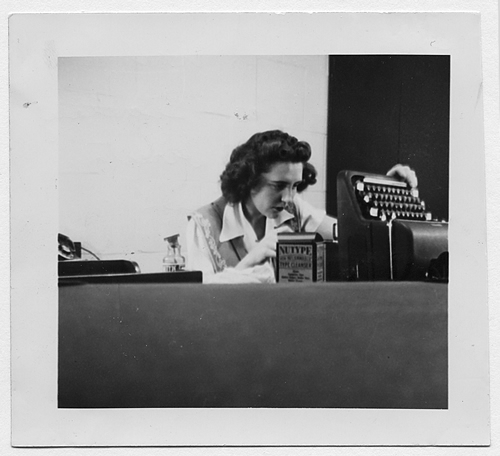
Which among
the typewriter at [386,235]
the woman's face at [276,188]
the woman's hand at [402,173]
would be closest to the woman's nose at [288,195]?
the woman's face at [276,188]

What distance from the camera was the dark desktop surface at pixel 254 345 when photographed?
124 centimetres

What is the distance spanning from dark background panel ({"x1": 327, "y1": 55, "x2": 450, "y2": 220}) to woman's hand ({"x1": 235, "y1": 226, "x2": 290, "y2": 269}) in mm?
136

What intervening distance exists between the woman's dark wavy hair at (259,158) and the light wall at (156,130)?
2 cm

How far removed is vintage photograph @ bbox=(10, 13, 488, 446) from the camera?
1.25m

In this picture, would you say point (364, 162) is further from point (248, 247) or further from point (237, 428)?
point (237, 428)

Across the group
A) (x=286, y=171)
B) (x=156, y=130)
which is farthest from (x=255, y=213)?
(x=156, y=130)

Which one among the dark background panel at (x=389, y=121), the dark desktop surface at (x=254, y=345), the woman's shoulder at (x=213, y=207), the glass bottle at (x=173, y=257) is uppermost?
the dark background panel at (x=389, y=121)

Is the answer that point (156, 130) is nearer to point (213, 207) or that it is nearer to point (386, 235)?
point (213, 207)

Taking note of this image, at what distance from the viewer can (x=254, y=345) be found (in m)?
1.25

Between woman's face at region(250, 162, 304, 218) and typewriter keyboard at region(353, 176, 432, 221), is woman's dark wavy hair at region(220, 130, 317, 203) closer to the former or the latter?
woman's face at region(250, 162, 304, 218)

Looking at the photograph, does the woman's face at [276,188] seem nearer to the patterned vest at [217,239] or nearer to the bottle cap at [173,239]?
the patterned vest at [217,239]

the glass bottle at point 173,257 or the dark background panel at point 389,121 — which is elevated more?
the dark background panel at point 389,121
